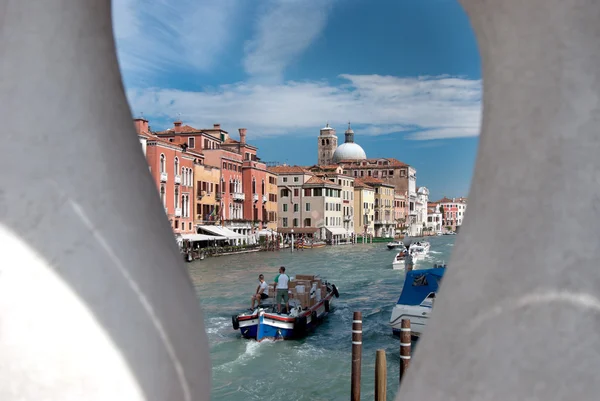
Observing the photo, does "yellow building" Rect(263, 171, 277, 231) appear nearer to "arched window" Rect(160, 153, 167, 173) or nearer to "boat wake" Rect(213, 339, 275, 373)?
"arched window" Rect(160, 153, 167, 173)

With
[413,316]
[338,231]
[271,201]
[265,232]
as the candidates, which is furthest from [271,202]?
[413,316]

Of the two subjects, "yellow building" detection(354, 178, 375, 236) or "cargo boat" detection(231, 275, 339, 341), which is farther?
"yellow building" detection(354, 178, 375, 236)

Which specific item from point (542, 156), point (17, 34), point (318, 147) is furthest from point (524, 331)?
point (318, 147)

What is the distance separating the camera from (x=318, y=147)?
218ft

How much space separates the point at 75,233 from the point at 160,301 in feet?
1.22

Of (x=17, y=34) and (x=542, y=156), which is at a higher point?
(x=17, y=34)

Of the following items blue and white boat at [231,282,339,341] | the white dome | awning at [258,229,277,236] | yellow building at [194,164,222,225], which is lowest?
blue and white boat at [231,282,339,341]

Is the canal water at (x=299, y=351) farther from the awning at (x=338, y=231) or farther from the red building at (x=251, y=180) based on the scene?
the awning at (x=338, y=231)

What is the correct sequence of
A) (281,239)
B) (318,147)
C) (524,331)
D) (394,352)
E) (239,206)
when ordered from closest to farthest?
(524,331) → (394,352) → (239,206) → (281,239) → (318,147)

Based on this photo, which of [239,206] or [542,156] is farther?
[239,206]

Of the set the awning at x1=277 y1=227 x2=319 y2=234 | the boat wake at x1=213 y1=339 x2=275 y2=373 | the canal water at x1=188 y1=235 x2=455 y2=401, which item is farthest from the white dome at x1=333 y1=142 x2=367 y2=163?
the boat wake at x1=213 y1=339 x2=275 y2=373

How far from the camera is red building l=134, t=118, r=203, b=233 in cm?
2295

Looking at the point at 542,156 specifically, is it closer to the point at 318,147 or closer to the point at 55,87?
the point at 55,87

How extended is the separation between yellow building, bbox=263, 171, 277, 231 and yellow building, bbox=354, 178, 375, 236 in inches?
404
